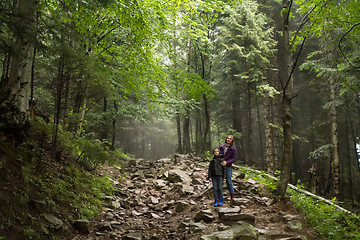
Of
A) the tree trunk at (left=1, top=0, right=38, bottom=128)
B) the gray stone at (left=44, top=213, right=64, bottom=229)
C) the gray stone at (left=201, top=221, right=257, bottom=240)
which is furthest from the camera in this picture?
→ the tree trunk at (left=1, top=0, right=38, bottom=128)

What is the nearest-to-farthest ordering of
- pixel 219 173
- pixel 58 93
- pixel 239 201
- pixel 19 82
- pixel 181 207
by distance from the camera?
pixel 19 82, pixel 58 93, pixel 219 173, pixel 239 201, pixel 181 207

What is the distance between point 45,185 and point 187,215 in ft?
13.2

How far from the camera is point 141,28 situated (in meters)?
6.47

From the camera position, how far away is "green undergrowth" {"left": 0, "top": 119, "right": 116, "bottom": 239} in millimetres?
4062

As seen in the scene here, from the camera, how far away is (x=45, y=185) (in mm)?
5434

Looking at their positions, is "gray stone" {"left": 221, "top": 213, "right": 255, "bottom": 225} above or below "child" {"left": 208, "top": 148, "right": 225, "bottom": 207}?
below

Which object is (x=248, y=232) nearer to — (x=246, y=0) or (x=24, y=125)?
(x=24, y=125)

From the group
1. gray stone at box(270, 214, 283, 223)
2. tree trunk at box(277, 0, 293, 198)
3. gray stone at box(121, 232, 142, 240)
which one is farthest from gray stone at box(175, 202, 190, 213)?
tree trunk at box(277, 0, 293, 198)

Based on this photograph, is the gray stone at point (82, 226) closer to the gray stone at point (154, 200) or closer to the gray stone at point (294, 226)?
the gray stone at point (154, 200)

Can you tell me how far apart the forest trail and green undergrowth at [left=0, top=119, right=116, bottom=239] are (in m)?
A: 0.57

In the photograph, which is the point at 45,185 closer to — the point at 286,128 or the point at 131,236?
the point at 131,236

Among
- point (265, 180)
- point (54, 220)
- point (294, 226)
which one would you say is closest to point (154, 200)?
point (54, 220)

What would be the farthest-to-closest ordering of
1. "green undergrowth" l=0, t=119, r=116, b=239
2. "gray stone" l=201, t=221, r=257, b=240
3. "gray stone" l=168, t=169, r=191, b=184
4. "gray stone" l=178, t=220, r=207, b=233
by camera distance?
"gray stone" l=168, t=169, r=191, b=184
"gray stone" l=178, t=220, r=207, b=233
"gray stone" l=201, t=221, r=257, b=240
"green undergrowth" l=0, t=119, r=116, b=239

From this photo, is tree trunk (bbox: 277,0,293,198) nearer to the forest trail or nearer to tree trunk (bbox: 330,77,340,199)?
the forest trail
